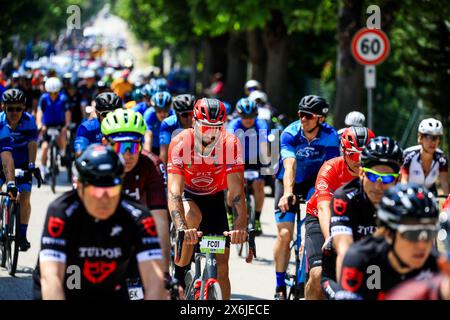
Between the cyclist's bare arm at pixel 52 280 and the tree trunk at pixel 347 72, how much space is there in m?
17.6

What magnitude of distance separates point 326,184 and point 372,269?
2308mm

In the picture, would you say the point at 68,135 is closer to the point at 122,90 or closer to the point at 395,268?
the point at 122,90

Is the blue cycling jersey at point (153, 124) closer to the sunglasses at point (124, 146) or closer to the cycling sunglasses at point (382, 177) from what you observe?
the sunglasses at point (124, 146)

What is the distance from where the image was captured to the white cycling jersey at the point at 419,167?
11430mm

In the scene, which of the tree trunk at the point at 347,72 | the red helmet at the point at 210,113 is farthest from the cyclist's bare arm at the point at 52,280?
the tree trunk at the point at 347,72

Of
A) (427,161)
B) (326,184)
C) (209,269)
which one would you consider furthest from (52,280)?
(427,161)

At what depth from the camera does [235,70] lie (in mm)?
41219

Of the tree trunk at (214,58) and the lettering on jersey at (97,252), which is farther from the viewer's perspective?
the tree trunk at (214,58)

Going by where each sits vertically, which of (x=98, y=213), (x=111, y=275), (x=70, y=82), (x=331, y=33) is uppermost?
(x=331, y=33)

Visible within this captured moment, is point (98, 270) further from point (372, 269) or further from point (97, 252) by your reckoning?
point (372, 269)

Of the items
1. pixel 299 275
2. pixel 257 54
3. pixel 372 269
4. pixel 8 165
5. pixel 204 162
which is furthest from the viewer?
pixel 257 54

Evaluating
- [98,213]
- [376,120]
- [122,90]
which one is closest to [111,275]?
[98,213]

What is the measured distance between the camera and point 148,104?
1616 centimetres

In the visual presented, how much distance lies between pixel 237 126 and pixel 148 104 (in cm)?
242
